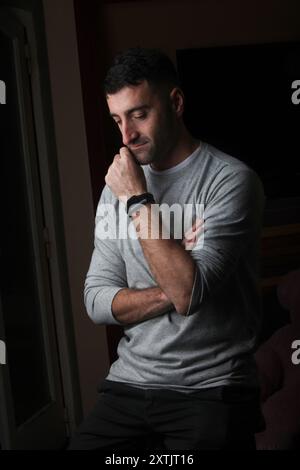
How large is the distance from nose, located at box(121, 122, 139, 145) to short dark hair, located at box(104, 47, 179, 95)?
6 cm

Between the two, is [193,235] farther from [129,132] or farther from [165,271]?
[129,132]

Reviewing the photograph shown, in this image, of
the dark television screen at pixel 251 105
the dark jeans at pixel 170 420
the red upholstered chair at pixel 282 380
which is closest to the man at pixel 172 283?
the dark jeans at pixel 170 420

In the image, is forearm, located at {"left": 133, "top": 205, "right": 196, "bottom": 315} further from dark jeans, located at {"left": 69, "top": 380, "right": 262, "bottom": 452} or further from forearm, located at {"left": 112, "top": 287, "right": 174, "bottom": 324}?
dark jeans, located at {"left": 69, "top": 380, "right": 262, "bottom": 452}

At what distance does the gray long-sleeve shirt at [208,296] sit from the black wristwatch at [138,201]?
52mm

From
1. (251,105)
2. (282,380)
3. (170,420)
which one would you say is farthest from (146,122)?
(282,380)

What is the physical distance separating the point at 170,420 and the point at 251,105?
1.06 m

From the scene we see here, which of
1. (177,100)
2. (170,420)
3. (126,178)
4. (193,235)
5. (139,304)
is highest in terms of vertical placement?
(177,100)

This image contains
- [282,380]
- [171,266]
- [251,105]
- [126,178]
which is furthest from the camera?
[251,105]

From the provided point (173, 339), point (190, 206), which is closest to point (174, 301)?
point (173, 339)

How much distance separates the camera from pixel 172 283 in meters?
1.10

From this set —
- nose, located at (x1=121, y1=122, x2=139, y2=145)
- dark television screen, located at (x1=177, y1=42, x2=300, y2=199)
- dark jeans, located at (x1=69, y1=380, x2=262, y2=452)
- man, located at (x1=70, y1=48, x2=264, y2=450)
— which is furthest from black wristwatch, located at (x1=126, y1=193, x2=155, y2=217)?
dark television screen, located at (x1=177, y1=42, x2=300, y2=199)

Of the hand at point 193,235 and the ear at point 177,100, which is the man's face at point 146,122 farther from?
the hand at point 193,235

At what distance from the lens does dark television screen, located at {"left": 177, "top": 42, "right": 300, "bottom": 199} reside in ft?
6.21

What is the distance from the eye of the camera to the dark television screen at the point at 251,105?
6.21 feet
